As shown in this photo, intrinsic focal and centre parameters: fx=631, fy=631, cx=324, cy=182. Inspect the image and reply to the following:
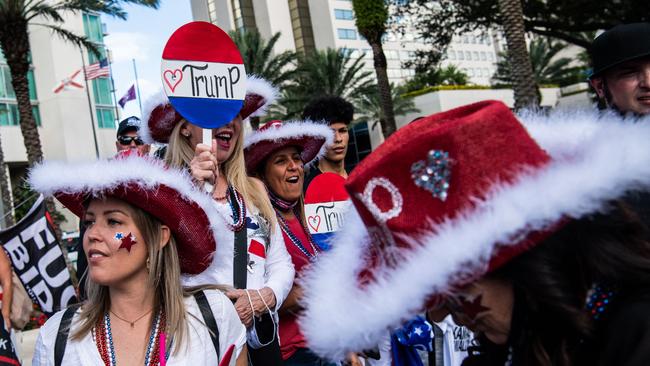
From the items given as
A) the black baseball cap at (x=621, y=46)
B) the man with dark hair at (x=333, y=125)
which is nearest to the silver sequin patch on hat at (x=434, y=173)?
the black baseball cap at (x=621, y=46)

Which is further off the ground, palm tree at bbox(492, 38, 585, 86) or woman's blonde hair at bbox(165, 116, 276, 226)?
palm tree at bbox(492, 38, 585, 86)

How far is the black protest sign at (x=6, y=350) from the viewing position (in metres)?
4.00

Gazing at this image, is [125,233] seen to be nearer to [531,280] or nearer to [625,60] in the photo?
[531,280]

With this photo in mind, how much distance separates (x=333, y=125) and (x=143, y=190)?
2.84 metres

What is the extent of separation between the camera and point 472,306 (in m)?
1.31

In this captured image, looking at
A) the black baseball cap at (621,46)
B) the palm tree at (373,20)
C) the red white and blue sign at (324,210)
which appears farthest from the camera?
the palm tree at (373,20)

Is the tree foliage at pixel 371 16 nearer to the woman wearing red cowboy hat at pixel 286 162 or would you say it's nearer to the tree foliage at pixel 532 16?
the tree foliage at pixel 532 16

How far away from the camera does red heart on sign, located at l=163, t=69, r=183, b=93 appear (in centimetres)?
281

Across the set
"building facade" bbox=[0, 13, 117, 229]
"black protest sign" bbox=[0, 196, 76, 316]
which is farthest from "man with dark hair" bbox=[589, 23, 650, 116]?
"building facade" bbox=[0, 13, 117, 229]

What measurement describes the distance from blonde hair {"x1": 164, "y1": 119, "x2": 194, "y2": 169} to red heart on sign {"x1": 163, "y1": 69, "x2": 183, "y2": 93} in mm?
397

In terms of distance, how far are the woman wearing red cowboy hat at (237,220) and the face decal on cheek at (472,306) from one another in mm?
1479

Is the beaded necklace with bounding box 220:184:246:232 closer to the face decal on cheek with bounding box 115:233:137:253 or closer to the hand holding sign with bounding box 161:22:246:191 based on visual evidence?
the hand holding sign with bounding box 161:22:246:191

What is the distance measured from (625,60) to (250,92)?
6.30 ft

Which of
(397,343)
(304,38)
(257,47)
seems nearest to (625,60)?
(397,343)
